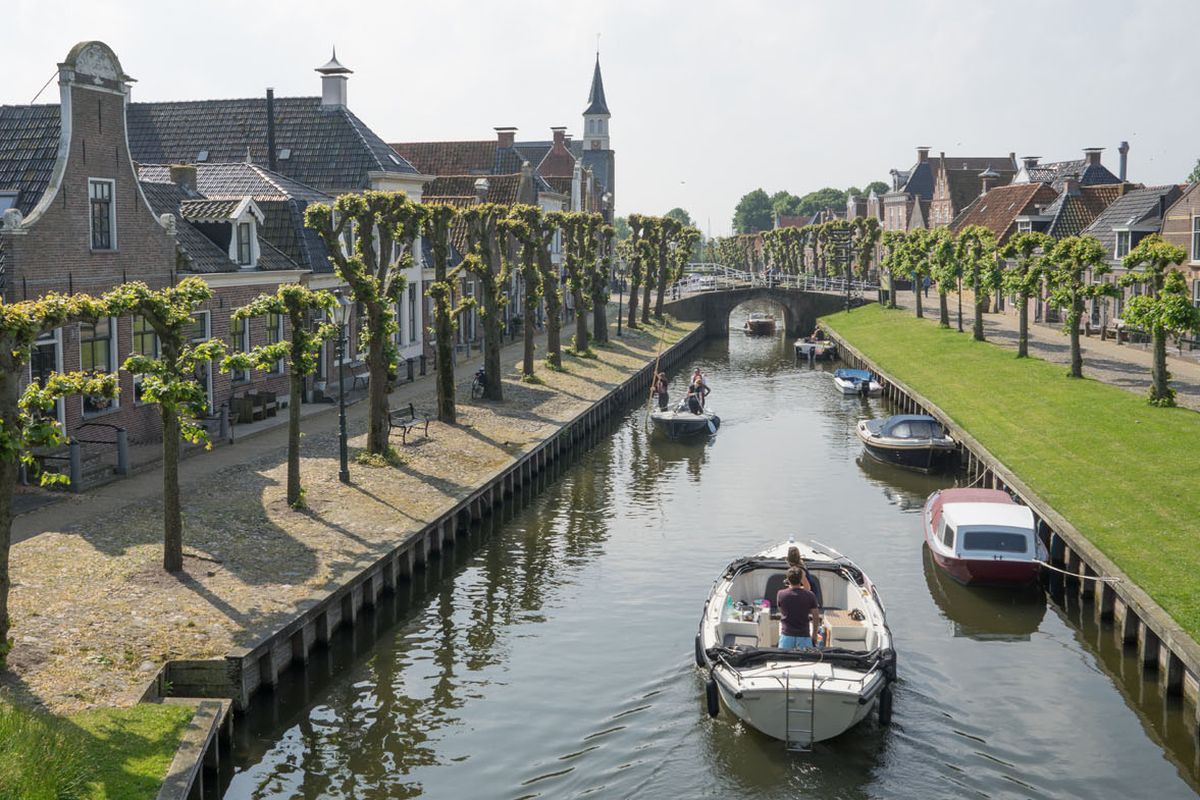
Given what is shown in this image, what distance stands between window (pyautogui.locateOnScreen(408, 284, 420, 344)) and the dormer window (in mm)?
36574

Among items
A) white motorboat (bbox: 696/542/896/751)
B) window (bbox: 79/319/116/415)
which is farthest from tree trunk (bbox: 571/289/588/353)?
white motorboat (bbox: 696/542/896/751)

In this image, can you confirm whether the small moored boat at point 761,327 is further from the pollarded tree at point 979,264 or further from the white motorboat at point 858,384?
the white motorboat at point 858,384

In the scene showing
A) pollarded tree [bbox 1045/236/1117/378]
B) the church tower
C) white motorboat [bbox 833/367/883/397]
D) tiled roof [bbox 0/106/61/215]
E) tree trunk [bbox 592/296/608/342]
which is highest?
the church tower

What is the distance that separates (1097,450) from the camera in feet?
116

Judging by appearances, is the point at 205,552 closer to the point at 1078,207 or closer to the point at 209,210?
the point at 209,210

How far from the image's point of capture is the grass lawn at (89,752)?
1392cm

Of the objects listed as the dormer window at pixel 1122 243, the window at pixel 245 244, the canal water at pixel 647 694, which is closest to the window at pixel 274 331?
the window at pixel 245 244

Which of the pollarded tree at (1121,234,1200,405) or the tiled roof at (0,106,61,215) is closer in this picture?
the tiled roof at (0,106,61,215)

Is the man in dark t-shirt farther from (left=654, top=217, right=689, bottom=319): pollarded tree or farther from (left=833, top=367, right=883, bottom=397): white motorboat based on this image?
(left=654, top=217, right=689, bottom=319): pollarded tree

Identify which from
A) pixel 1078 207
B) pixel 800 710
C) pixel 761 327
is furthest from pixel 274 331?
pixel 761 327

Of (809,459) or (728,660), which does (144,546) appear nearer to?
(728,660)

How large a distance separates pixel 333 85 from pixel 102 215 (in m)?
25.1

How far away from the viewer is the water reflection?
83.5 feet

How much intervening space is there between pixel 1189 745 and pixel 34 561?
788 inches
